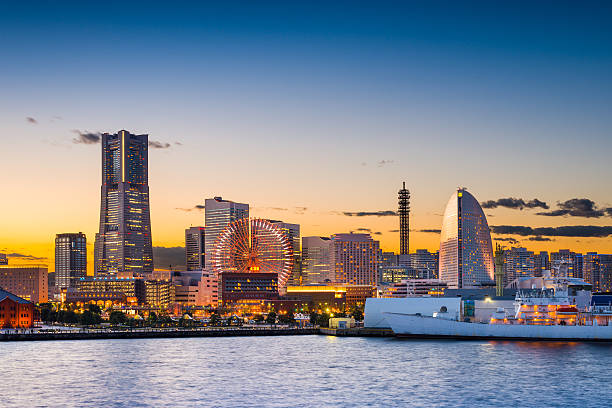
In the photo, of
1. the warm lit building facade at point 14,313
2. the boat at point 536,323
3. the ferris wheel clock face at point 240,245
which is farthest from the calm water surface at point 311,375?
the ferris wheel clock face at point 240,245

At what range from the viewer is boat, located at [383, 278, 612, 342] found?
340ft

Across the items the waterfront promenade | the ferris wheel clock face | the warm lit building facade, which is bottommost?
the waterfront promenade

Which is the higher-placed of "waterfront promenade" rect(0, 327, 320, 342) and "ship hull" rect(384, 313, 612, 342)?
"ship hull" rect(384, 313, 612, 342)

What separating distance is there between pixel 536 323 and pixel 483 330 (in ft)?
23.7

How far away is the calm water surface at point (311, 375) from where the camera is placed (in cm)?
5809

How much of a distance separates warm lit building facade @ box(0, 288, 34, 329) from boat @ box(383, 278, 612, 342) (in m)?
76.8

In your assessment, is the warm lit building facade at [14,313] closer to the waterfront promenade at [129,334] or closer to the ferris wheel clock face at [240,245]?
the waterfront promenade at [129,334]

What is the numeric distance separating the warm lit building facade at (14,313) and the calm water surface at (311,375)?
148 ft

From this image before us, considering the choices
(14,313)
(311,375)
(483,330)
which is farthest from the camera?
(14,313)

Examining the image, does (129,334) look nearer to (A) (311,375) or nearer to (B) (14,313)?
(B) (14,313)

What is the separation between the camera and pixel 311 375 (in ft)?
234

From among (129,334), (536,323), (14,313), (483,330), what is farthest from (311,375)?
(14,313)

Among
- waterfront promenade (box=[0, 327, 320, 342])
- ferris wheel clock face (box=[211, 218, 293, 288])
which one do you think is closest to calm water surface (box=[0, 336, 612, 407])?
waterfront promenade (box=[0, 327, 320, 342])

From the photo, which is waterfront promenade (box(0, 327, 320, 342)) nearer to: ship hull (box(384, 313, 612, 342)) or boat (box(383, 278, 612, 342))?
ship hull (box(384, 313, 612, 342))
